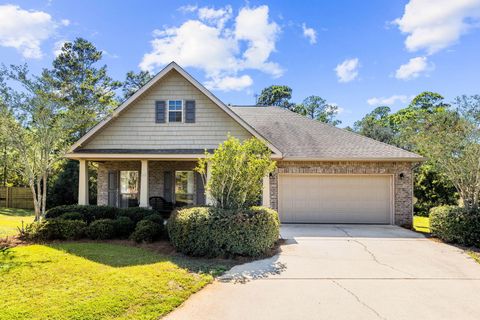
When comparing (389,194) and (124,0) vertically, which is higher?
(124,0)

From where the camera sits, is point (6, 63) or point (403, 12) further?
point (403, 12)

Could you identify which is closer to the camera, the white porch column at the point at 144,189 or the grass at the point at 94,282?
the grass at the point at 94,282

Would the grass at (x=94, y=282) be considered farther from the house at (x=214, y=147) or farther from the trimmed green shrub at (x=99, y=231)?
the house at (x=214, y=147)

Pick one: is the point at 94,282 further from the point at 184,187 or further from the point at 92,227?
the point at 184,187

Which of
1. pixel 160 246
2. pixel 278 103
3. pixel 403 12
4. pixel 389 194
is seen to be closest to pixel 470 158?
pixel 389 194

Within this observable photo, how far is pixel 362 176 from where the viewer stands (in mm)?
12547

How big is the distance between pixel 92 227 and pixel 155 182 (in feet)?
17.1

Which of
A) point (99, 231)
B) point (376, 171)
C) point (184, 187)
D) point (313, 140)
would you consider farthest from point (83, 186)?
point (376, 171)

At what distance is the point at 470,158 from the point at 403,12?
21.0ft

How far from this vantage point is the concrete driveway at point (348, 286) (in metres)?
4.48

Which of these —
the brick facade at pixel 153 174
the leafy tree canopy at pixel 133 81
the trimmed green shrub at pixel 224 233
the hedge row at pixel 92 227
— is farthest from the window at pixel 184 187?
the leafy tree canopy at pixel 133 81

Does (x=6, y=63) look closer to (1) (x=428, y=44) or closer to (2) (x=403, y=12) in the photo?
(2) (x=403, y=12)

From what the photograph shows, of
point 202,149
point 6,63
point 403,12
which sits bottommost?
point 202,149

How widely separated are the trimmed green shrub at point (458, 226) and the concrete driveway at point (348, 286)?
1.99 ft
